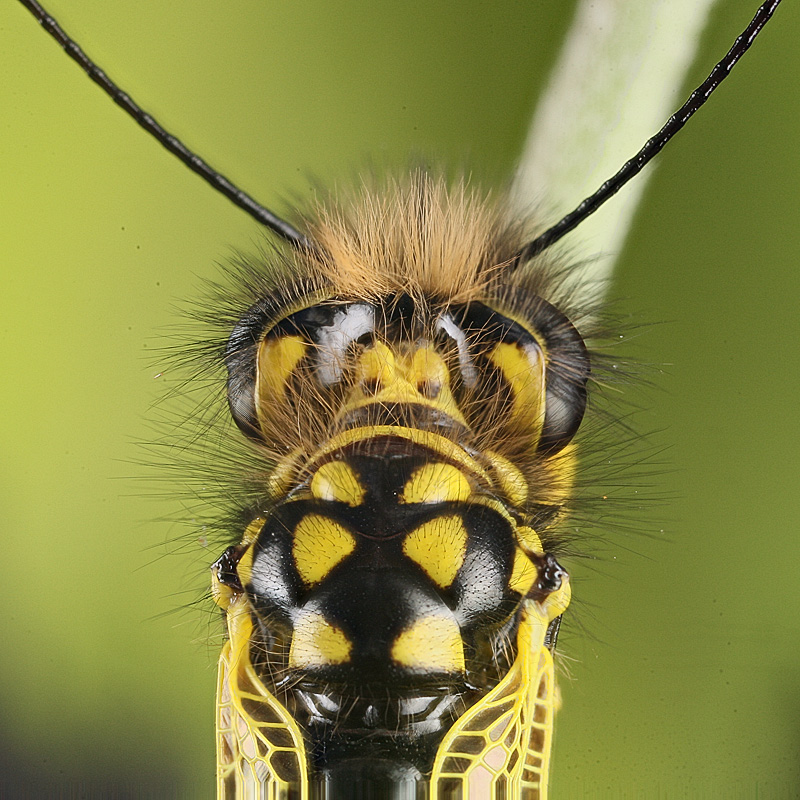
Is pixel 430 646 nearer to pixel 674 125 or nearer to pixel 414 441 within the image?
pixel 414 441

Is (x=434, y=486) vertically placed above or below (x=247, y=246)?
below

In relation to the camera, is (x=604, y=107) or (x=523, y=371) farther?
(x=604, y=107)

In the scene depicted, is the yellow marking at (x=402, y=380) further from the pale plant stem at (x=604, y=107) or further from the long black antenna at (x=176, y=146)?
the pale plant stem at (x=604, y=107)

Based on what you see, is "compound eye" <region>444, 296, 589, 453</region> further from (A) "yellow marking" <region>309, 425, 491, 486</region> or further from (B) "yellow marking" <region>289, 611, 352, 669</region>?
(B) "yellow marking" <region>289, 611, 352, 669</region>

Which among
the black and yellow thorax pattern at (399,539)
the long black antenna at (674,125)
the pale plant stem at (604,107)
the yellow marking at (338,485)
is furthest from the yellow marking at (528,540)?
the pale plant stem at (604,107)

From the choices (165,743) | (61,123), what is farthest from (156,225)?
(165,743)

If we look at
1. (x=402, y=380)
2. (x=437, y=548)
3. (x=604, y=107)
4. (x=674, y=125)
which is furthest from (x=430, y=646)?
(x=604, y=107)
